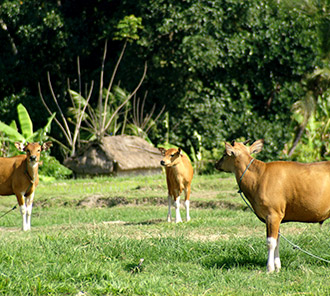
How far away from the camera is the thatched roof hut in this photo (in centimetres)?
1845

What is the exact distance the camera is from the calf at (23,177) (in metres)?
10.2

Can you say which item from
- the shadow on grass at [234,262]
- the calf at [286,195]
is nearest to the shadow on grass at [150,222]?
the shadow on grass at [234,262]

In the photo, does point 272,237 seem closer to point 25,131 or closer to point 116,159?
point 116,159

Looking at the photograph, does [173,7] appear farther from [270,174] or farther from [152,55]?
[270,174]

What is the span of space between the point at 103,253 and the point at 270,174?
7.31 ft

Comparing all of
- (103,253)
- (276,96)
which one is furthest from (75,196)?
(276,96)

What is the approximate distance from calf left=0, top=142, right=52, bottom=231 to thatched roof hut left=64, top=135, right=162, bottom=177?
7505mm

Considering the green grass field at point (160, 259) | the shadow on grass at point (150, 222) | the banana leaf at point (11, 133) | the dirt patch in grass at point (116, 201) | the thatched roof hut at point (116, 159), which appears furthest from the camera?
the banana leaf at point (11, 133)

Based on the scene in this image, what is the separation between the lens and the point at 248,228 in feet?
30.9

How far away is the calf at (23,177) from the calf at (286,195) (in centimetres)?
458

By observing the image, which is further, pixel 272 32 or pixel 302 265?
pixel 272 32

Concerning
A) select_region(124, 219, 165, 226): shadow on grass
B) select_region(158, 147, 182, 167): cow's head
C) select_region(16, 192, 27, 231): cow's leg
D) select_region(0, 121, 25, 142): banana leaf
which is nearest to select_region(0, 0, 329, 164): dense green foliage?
select_region(0, 121, 25, 142): banana leaf

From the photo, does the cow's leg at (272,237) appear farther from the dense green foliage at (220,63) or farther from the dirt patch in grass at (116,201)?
the dense green foliage at (220,63)

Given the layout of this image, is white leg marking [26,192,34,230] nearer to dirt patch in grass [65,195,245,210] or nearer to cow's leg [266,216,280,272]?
dirt patch in grass [65,195,245,210]
